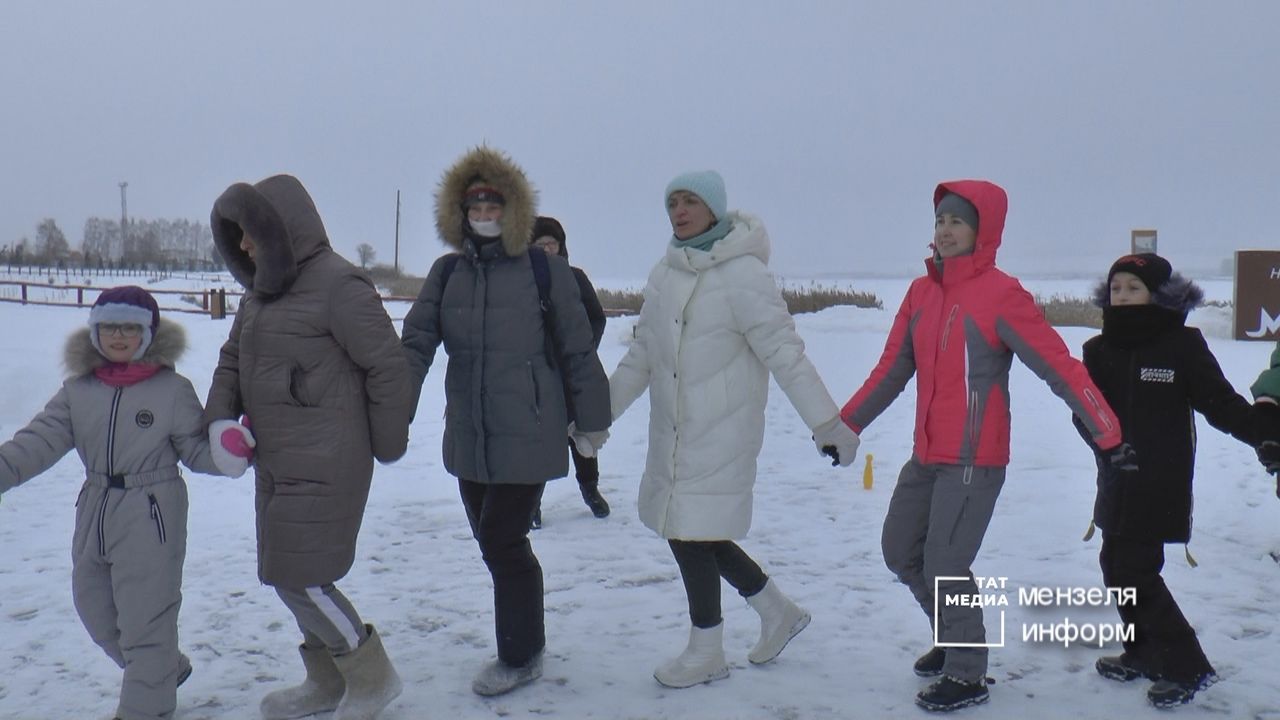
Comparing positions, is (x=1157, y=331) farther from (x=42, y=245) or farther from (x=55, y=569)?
(x=42, y=245)

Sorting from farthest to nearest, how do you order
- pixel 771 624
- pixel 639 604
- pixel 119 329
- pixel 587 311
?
pixel 587 311 → pixel 639 604 → pixel 771 624 → pixel 119 329

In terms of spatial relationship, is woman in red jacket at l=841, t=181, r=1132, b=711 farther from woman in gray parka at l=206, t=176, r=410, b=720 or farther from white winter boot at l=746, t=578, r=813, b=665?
woman in gray parka at l=206, t=176, r=410, b=720

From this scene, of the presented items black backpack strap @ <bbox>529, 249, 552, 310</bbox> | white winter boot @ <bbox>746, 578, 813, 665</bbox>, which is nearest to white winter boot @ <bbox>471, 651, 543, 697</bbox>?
white winter boot @ <bbox>746, 578, 813, 665</bbox>

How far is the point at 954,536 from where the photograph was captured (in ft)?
12.4

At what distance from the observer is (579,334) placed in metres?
4.00

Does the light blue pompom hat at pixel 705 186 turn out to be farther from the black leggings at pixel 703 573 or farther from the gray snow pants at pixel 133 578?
the gray snow pants at pixel 133 578

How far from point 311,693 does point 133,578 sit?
807 mm

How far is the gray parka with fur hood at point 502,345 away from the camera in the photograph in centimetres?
390

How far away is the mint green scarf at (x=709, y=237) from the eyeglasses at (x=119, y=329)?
2137mm

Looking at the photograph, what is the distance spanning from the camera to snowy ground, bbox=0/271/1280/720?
3.89 metres

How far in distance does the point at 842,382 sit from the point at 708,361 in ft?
35.5

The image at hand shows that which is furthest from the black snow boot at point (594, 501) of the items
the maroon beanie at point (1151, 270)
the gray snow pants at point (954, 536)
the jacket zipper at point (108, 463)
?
the maroon beanie at point (1151, 270)

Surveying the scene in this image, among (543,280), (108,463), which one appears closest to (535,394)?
(543,280)

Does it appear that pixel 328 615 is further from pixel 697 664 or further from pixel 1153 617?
pixel 1153 617
